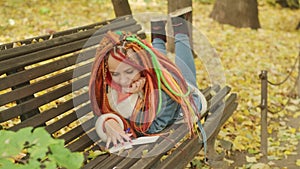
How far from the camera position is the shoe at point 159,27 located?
4242 mm

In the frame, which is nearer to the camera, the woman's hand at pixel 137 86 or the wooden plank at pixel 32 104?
the wooden plank at pixel 32 104

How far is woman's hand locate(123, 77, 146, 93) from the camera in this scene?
10.9 ft

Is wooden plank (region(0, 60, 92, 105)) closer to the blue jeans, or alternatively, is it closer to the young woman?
the young woman

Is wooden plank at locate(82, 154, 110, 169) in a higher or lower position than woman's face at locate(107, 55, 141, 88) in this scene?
lower

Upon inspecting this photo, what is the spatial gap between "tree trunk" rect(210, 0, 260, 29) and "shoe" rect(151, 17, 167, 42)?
6674 millimetres

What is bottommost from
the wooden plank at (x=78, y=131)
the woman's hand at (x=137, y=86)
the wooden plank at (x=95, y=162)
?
the wooden plank at (x=95, y=162)

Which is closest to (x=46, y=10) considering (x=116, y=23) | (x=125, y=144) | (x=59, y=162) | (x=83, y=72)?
(x=116, y=23)

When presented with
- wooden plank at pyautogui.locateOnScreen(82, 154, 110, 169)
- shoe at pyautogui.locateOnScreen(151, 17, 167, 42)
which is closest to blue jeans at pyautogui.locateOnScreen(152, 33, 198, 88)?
shoe at pyautogui.locateOnScreen(151, 17, 167, 42)

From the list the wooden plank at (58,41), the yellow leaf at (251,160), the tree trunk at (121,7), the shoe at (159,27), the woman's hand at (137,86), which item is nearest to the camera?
the wooden plank at (58,41)

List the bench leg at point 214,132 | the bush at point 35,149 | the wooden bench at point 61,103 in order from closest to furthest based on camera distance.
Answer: the bush at point 35,149, the wooden bench at point 61,103, the bench leg at point 214,132

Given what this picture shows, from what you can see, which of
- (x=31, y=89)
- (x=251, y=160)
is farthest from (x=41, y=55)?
(x=251, y=160)

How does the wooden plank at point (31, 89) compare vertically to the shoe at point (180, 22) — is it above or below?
below

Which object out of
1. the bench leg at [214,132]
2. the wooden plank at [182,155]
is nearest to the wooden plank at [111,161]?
the wooden plank at [182,155]

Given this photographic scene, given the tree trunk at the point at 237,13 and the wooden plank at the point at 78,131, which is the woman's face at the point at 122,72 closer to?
the wooden plank at the point at 78,131
